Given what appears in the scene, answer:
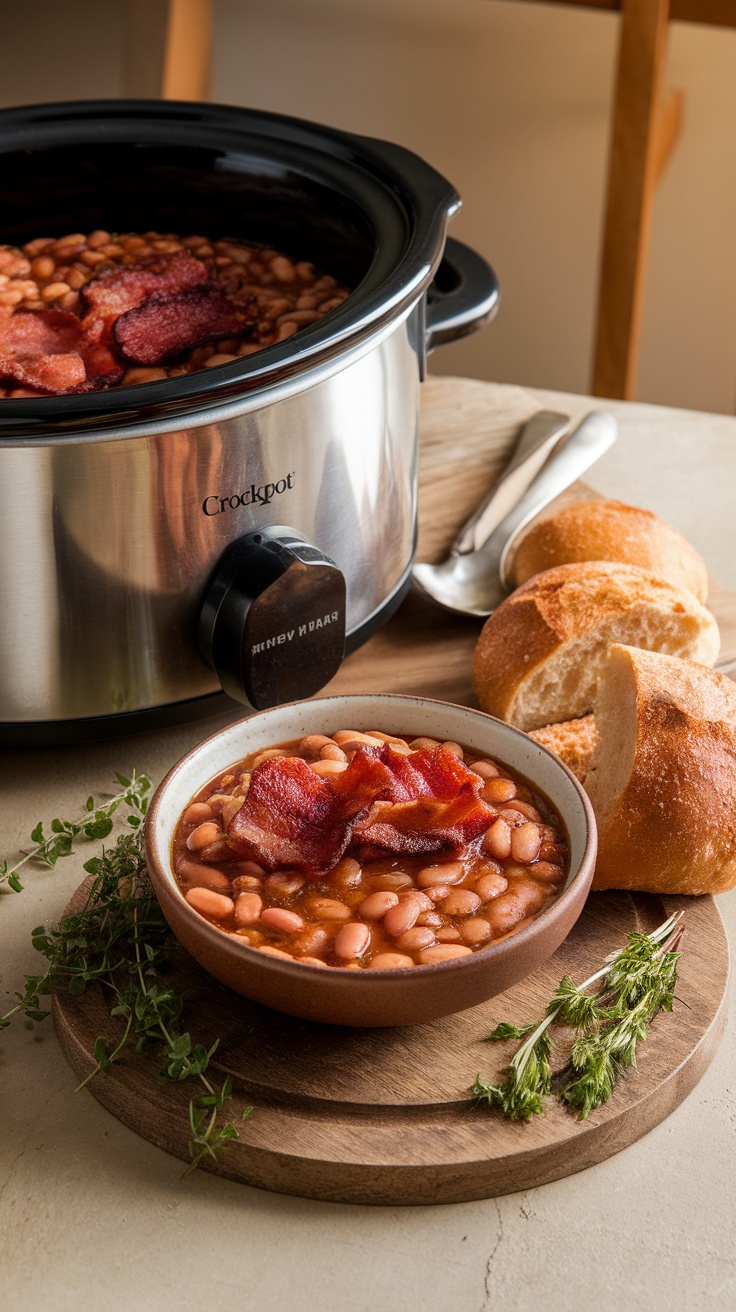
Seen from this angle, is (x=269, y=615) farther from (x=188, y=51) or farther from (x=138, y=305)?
(x=188, y=51)

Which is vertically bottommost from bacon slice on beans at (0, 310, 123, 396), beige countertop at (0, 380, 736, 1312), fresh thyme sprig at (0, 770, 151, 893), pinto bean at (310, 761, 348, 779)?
beige countertop at (0, 380, 736, 1312)

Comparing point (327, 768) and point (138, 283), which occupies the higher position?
point (138, 283)

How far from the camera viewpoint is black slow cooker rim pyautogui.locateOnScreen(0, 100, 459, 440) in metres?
1.15

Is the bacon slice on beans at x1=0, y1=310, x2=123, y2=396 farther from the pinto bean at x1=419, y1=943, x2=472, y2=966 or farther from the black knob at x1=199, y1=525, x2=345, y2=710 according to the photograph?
the pinto bean at x1=419, y1=943, x2=472, y2=966

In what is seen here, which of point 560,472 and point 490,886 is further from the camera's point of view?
point 560,472

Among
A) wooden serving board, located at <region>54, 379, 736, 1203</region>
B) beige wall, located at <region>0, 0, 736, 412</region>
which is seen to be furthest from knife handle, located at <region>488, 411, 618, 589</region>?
beige wall, located at <region>0, 0, 736, 412</region>

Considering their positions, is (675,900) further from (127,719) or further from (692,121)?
(692,121)

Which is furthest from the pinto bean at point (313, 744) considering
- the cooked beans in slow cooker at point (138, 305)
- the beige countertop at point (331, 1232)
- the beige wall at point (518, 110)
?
the beige wall at point (518, 110)

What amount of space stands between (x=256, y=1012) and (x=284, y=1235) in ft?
0.58

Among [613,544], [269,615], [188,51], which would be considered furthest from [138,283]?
[188,51]

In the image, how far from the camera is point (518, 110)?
3805 mm

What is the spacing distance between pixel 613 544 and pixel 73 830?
2.31 ft

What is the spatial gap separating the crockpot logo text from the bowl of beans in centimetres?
20

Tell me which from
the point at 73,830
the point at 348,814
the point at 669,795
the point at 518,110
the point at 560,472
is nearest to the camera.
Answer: the point at 348,814
